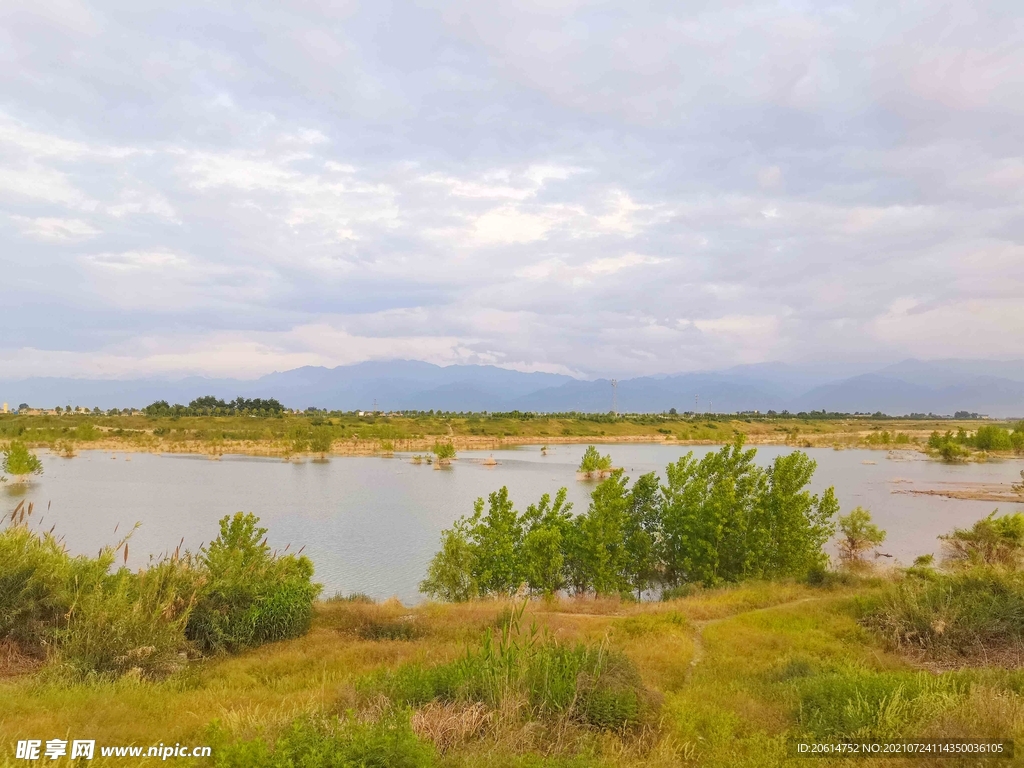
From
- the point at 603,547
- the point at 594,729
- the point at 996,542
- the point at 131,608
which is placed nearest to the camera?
the point at 594,729

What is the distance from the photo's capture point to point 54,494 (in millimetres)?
51750

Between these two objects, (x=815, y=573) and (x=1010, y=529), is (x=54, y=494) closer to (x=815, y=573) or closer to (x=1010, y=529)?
(x=815, y=573)

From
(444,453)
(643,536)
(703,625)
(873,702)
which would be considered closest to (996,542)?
(643,536)

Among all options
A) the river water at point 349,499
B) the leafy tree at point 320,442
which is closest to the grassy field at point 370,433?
the leafy tree at point 320,442

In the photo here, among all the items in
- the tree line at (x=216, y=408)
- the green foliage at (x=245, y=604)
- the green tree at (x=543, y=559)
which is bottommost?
the green tree at (x=543, y=559)

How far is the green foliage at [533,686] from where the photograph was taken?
846 cm

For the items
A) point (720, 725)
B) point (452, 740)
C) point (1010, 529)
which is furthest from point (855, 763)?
point (1010, 529)

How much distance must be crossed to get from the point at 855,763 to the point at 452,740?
16.2 ft

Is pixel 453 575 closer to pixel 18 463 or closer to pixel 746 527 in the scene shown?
pixel 746 527

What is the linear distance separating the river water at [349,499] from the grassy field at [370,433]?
35.3ft

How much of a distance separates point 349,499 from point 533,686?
1853 inches

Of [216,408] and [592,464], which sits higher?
[216,408]

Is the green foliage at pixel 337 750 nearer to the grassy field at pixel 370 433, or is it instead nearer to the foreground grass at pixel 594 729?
the foreground grass at pixel 594 729

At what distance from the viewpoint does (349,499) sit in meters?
53.1
